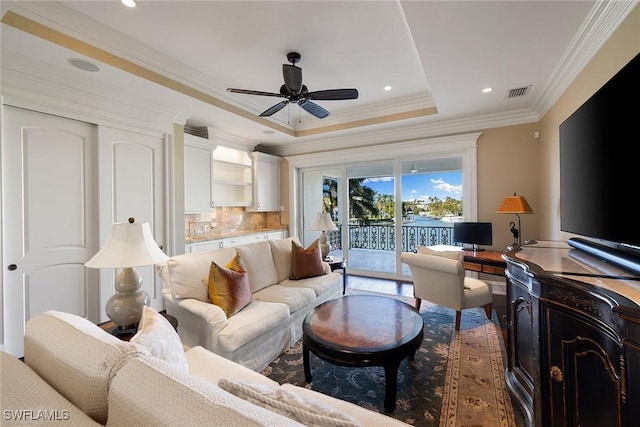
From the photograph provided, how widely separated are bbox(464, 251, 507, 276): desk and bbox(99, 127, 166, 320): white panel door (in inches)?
151

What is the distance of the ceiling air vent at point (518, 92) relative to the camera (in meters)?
3.06

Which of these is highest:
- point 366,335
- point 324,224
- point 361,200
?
point 361,200

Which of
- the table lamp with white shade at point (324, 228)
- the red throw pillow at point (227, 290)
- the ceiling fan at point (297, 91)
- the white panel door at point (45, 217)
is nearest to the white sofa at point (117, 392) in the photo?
the red throw pillow at point (227, 290)

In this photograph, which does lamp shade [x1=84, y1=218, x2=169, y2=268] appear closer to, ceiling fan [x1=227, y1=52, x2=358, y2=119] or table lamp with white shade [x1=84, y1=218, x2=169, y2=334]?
table lamp with white shade [x1=84, y1=218, x2=169, y2=334]

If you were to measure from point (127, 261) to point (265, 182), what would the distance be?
400 cm

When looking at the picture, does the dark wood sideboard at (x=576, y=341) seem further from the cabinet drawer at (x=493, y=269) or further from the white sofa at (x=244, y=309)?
the white sofa at (x=244, y=309)

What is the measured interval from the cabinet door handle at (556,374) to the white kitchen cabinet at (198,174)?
13.7 feet

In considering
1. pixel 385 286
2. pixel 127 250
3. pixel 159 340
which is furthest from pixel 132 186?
pixel 385 286

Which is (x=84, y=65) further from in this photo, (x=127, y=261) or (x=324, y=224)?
(x=324, y=224)

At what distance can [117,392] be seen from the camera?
69 centimetres

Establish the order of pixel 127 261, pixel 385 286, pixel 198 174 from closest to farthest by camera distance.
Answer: pixel 127 261
pixel 198 174
pixel 385 286

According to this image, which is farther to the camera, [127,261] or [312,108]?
[312,108]

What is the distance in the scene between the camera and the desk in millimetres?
3139

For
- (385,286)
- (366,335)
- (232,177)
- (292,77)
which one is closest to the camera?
(366,335)
